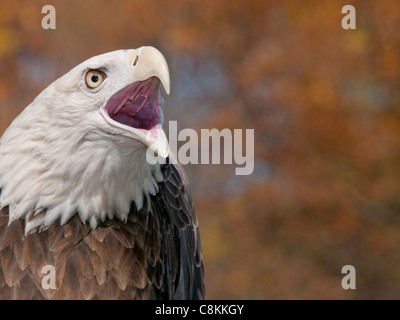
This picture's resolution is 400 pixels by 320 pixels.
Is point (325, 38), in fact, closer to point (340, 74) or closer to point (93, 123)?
point (340, 74)

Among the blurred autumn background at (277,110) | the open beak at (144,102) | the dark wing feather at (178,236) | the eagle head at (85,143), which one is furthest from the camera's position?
the blurred autumn background at (277,110)

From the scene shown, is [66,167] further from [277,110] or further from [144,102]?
[277,110]

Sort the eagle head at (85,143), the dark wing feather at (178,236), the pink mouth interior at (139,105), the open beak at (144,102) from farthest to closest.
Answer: the dark wing feather at (178,236) < the pink mouth interior at (139,105) < the eagle head at (85,143) < the open beak at (144,102)

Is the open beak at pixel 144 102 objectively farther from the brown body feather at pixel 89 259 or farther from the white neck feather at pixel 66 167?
the brown body feather at pixel 89 259

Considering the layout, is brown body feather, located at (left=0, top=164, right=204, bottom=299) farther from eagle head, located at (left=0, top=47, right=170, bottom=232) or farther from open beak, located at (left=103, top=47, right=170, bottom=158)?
open beak, located at (left=103, top=47, right=170, bottom=158)

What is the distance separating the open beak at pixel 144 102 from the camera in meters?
2.44

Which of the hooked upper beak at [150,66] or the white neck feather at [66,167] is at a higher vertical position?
Answer: the hooked upper beak at [150,66]

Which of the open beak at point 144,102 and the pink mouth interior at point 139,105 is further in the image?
the pink mouth interior at point 139,105

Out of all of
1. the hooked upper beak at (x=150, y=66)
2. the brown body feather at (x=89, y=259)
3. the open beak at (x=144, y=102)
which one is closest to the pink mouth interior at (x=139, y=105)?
the open beak at (x=144, y=102)

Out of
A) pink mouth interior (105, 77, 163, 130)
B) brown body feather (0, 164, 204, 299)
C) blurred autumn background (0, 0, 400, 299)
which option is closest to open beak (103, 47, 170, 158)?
pink mouth interior (105, 77, 163, 130)

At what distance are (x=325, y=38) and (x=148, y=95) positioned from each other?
8.37 metres

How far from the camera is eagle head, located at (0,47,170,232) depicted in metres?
2.54

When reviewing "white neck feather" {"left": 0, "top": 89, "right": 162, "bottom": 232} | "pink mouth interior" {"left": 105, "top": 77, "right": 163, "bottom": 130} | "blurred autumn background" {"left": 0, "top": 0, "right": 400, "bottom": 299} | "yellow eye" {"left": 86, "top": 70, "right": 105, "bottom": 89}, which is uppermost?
"blurred autumn background" {"left": 0, "top": 0, "right": 400, "bottom": 299}

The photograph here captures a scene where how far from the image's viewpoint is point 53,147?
2.58 meters
